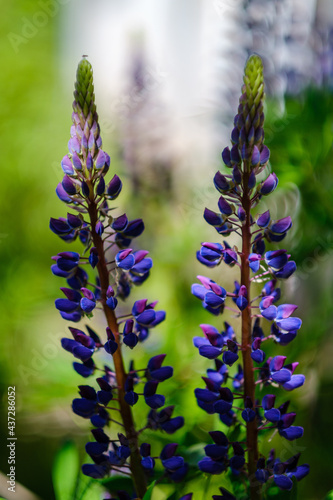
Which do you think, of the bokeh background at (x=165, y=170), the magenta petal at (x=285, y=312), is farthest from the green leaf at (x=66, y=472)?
the magenta petal at (x=285, y=312)

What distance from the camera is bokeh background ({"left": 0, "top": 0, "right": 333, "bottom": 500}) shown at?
0.83m

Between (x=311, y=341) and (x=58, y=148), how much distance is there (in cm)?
108

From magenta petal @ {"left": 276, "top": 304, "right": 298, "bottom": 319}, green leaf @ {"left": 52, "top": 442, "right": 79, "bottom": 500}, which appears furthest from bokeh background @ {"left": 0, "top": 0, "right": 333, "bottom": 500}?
magenta petal @ {"left": 276, "top": 304, "right": 298, "bottom": 319}

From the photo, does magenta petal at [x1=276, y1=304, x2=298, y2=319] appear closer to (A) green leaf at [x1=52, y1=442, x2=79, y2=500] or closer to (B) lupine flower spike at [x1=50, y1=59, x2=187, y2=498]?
(B) lupine flower spike at [x1=50, y1=59, x2=187, y2=498]

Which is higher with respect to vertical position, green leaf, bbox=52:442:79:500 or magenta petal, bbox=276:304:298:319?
magenta petal, bbox=276:304:298:319

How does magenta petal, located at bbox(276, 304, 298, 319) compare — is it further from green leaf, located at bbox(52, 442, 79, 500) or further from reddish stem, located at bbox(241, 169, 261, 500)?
green leaf, located at bbox(52, 442, 79, 500)

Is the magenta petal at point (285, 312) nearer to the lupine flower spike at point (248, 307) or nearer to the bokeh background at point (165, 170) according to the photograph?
the lupine flower spike at point (248, 307)

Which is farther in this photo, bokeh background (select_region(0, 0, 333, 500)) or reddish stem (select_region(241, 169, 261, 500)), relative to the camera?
bokeh background (select_region(0, 0, 333, 500))

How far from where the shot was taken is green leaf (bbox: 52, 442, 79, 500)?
0.50 meters

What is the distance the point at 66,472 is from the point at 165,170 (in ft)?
2.77

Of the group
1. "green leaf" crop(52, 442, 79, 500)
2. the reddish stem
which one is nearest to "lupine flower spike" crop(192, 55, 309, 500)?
the reddish stem

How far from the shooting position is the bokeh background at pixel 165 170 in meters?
0.83

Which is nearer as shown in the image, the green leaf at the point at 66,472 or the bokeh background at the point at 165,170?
the green leaf at the point at 66,472

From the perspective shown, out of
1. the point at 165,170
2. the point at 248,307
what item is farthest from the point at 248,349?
the point at 165,170
